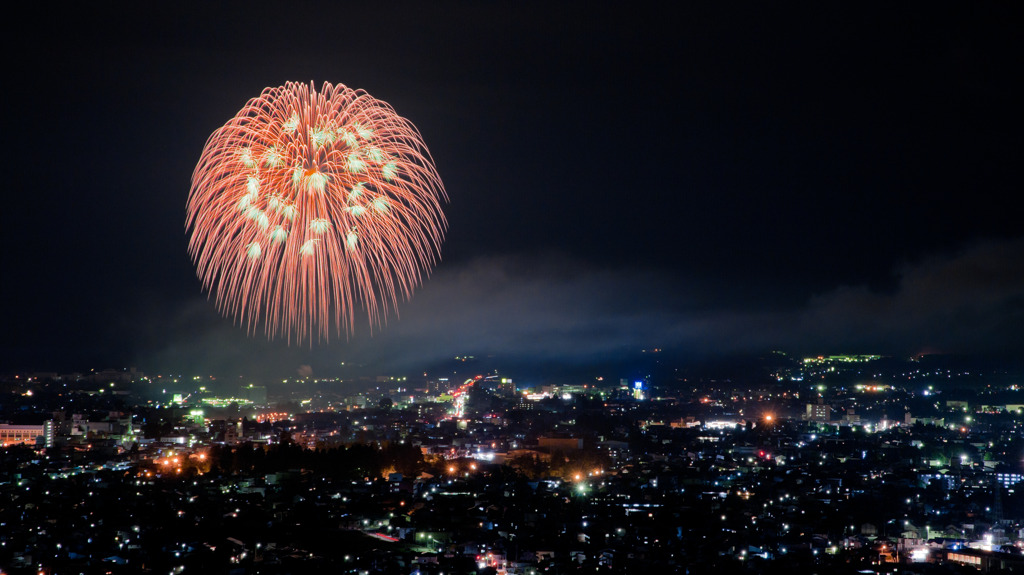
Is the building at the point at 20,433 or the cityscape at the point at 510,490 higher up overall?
the building at the point at 20,433

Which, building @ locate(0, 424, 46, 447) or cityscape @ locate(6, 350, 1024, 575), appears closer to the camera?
cityscape @ locate(6, 350, 1024, 575)

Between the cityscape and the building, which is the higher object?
the building

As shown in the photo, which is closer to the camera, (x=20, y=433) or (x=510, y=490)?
(x=510, y=490)

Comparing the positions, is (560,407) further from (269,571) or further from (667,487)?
(269,571)

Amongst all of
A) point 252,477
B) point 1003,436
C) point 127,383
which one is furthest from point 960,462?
point 127,383

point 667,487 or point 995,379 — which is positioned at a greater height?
point 995,379

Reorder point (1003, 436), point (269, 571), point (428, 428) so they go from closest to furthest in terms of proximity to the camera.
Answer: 1. point (269, 571)
2. point (1003, 436)
3. point (428, 428)

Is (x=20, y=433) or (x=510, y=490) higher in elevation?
(x=20, y=433)

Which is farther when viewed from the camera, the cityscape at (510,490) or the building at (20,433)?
the building at (20,433)
